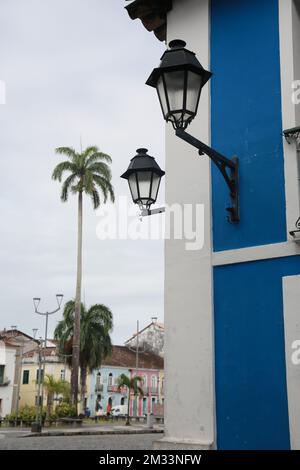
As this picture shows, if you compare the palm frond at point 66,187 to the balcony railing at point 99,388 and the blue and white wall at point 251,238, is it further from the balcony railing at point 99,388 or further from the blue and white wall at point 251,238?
the blue and white wall at point 251,238

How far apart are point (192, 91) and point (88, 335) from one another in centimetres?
4239

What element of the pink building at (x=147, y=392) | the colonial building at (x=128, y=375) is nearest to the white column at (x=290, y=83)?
the colonial building at (x=128, y=375)

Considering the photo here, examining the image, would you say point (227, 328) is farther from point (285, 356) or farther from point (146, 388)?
point (146, 388)

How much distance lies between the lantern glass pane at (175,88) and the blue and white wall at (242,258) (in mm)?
1185

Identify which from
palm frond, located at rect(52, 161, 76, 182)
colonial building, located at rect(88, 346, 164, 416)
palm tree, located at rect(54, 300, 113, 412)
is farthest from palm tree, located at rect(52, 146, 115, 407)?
colonial building, located at rect(88, 346, 164, 416)

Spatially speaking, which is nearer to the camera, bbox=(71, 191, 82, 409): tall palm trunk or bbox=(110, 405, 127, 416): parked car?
bbox=(71, 191, 82, 409): tall palm trunk

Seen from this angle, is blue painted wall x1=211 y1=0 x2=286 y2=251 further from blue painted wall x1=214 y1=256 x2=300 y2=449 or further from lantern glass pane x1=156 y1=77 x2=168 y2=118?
lantern glass pane x1=156 y1=77 x2=168 y2=118

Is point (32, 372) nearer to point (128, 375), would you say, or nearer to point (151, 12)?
point (128, 375)

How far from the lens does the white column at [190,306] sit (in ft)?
17.6

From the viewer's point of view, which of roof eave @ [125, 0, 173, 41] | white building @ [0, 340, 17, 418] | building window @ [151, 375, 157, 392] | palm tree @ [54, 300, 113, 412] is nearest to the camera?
roof eave @ [125, 0, 173, 41]

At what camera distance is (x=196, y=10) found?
21.3 ft

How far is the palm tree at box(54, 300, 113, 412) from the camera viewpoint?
1799 inches

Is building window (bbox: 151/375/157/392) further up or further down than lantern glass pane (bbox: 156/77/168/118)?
further down
